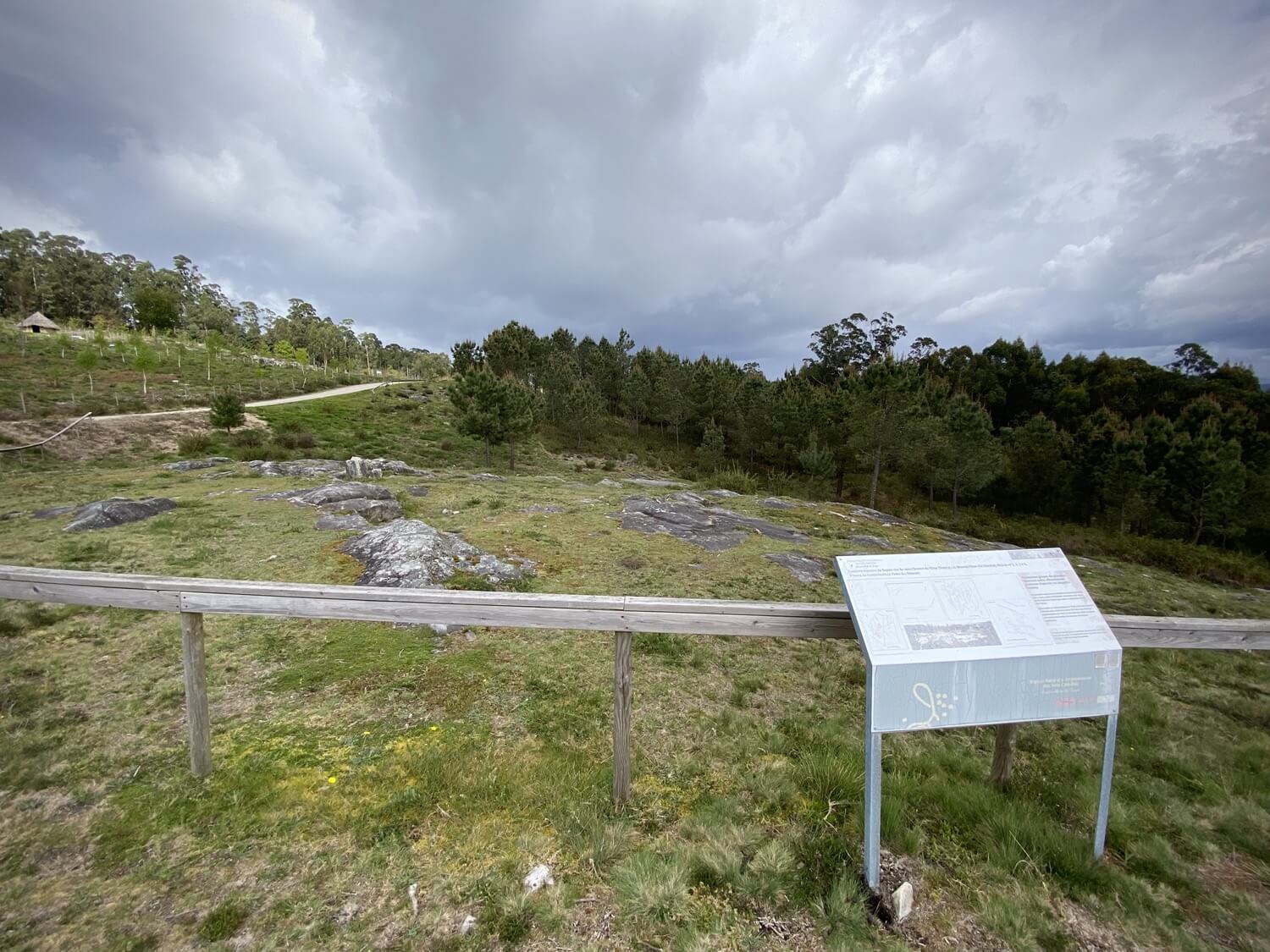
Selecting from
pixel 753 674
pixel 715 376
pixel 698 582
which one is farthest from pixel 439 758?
pixel 715 376

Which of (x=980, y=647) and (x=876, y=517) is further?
(x=876, y=517)

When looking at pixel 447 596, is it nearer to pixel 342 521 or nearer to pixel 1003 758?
pixel 1003 758

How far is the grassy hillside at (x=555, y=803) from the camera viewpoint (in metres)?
2.58

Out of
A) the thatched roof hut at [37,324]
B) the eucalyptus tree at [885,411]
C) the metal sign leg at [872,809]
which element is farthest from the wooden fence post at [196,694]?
the thatched roof hut at [37,324]

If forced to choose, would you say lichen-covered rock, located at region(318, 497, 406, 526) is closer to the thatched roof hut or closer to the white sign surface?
the white sign surface

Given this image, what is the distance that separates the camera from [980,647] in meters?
2.64

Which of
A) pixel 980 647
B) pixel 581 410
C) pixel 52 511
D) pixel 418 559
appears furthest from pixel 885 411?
pixel 52 511

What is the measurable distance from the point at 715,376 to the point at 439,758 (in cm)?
4457

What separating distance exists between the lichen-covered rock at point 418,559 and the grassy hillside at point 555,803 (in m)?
1.15

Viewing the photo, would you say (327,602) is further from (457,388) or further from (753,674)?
(457,388)

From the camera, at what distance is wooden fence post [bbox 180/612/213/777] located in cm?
343

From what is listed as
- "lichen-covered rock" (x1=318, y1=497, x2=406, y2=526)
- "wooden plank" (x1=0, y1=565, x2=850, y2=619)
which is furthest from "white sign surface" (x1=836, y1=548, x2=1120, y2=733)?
"lichen-covered rock" (x1=318, y1=497, x2=406, y2=526)

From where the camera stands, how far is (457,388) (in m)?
28.8

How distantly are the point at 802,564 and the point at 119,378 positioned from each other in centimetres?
4830
